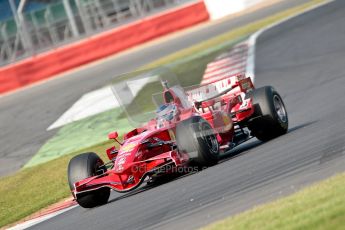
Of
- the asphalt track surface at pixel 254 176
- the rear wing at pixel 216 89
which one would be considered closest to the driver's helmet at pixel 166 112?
the rear wing at pixel 216 89

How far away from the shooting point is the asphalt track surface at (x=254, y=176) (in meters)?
8.44

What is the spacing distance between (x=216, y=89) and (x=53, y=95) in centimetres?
1206

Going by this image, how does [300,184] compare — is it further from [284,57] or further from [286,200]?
[284,57]

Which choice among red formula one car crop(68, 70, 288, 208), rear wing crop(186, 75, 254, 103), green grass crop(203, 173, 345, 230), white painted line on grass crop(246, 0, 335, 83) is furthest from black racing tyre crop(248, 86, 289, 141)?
white painted line on grass crop(246, 0, 335, 83)

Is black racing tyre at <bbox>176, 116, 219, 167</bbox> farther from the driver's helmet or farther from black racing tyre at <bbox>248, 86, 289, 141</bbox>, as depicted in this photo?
black racing tyre at <bbox>248, 86, 289, 141</bbox>

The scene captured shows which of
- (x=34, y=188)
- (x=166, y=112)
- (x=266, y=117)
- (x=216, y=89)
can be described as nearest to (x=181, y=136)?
(x=166, y=112)

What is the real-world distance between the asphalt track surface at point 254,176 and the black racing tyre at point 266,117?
0.17 meters

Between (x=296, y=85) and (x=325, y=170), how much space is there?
25.6 ft

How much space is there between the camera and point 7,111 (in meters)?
23.7

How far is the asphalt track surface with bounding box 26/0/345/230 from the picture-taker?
27.7ft

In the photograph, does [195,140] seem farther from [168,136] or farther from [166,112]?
[166,112]

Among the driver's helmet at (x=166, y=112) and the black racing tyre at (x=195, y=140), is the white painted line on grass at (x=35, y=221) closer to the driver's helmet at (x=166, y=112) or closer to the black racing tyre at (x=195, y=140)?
the driver's helmet at (x=166, y=112)

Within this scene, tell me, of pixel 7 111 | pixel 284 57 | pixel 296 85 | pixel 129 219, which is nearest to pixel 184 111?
pixel 129 219

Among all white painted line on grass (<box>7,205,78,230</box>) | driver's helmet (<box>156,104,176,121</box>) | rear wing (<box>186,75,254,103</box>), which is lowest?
white painted line on grass (<box>7,205,78,230</box>)
